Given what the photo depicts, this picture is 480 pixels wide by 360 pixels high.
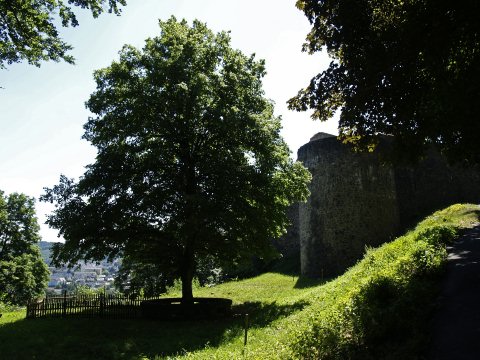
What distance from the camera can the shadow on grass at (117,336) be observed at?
39.5 feet

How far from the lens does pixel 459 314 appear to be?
6715 mm

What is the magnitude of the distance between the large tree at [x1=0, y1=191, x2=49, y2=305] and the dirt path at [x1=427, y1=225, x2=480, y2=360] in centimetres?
3580

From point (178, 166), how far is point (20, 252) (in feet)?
87.9

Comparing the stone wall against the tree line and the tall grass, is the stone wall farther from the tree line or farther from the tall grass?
the tall grass

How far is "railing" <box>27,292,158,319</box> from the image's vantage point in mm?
17781

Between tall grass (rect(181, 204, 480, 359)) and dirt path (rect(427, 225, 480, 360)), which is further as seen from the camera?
tall grass (rect(181, 204, 480, 359))

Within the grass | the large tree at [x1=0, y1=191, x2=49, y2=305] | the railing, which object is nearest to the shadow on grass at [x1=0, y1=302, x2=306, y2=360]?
the grass

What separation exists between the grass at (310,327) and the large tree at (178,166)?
3561mm

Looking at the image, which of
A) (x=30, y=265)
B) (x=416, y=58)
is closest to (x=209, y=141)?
(x=416, y=58)

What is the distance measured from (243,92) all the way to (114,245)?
950cm

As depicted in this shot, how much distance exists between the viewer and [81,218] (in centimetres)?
1697

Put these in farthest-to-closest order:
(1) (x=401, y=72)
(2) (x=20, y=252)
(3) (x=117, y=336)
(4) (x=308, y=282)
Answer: (2) (x=20, y=252) < (4) (x=308, y=282) < (3) (x=117, y=336) < (1) (x=401, y=72)

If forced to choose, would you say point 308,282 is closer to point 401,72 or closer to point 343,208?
point 343,208

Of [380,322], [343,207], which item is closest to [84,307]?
[380,322]
